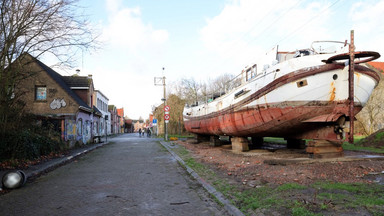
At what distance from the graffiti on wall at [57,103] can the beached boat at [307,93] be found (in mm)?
14703

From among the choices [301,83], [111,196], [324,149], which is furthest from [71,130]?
[324,149]

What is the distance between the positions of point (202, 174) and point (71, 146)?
1344cm

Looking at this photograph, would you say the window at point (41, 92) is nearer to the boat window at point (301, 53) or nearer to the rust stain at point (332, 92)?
the boat window at point (301, 53)

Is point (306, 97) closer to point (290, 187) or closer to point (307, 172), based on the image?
point (307, 172)

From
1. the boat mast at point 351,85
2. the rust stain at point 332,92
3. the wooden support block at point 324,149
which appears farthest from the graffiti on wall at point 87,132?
the boat mast at point 351,85

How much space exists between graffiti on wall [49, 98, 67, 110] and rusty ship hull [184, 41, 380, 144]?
48.7 feet

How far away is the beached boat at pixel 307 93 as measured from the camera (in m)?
8.23

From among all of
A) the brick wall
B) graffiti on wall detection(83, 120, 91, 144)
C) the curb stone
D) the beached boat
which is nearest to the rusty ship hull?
the beached boat

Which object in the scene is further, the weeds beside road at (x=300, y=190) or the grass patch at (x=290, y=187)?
the grass patch at (x=290, y=187)

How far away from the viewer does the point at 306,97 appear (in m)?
8.72

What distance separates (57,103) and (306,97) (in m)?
17.8

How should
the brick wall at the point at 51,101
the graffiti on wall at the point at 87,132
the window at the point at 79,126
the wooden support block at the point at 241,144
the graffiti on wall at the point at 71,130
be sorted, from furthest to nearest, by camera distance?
the graffiti on wall at the point at 87,132
the window at the point at 79,126
the brick wall at the point at 51,101
the graffiti on wall at the point at 71,130
the wooden support block at the point at 241,144

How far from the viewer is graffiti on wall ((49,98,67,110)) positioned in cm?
1955

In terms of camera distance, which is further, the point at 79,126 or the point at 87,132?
the point at 87,132
